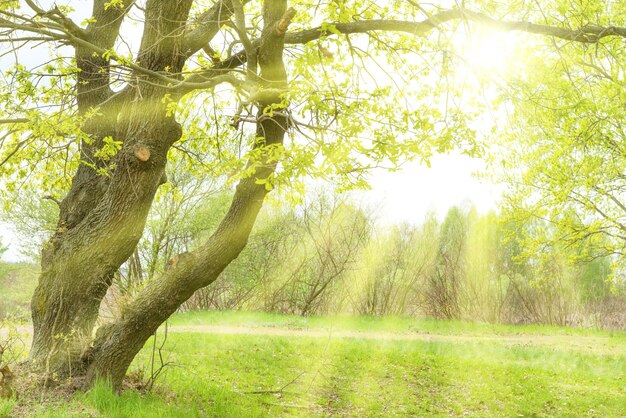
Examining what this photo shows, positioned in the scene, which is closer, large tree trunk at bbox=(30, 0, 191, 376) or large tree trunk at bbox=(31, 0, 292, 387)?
large tree trunk at bbox=(31, 0, 292, 387)

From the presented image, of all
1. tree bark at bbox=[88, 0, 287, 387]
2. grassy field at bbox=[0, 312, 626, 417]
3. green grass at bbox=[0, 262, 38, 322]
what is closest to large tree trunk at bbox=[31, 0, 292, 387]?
tree bark at bbox=[88, 0, 287, 387]

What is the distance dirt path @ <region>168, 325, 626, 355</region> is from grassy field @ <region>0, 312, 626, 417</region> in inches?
4.5

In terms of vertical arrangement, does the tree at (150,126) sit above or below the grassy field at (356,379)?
above

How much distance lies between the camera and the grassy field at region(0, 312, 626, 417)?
21.0 feet

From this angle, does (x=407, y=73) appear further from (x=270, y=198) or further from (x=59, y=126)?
(x=59, y=126)

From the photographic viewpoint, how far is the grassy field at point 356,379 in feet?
21.0

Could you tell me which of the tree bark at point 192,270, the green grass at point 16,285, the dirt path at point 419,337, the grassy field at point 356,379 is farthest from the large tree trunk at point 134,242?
the green grass at point 16,285

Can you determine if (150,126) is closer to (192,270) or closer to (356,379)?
(192,270)

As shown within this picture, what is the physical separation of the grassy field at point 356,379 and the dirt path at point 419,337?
11 centimetres

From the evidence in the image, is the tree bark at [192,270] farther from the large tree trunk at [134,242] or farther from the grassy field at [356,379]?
the grassy field at [356,379]

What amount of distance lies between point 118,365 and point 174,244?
10.5m

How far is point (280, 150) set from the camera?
487cm

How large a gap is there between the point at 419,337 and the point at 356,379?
474cm

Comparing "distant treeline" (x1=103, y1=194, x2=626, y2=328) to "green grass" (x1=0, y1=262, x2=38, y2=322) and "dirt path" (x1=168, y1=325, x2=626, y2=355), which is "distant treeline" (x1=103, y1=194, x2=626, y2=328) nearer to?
"dirt path" (x1=168, y1=325, x2=626, y2=355)
